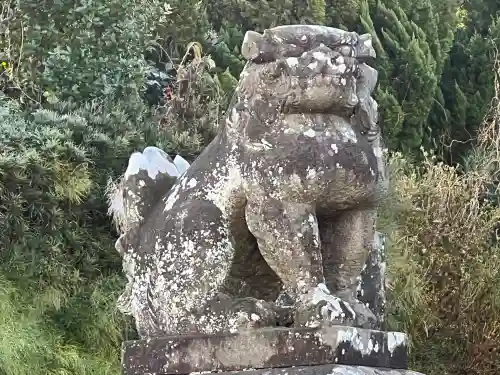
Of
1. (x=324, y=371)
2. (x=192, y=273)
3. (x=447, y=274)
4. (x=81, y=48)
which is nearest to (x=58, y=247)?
(x=81, y=48)

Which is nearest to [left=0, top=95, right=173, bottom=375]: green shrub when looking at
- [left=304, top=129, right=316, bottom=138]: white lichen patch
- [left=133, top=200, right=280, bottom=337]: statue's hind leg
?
[left=133, top=200, right=280, bottom=337]: statue's hind leg

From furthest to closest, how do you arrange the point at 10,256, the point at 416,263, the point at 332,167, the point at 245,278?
the point at 416,263 → the point at 10,256 → the point at 245,278 → the point at 332,167

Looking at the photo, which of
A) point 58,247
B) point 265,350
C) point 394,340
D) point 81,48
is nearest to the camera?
point 265,350

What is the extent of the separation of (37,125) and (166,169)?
425 centimetres

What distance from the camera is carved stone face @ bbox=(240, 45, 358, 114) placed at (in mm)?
3312

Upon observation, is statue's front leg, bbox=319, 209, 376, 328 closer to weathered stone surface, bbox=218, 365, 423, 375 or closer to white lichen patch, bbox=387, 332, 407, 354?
white lichen patch, bbox=387, 332, 407, 354

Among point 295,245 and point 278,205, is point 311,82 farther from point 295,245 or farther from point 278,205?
point 295,245

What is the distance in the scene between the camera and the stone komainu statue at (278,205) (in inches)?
129

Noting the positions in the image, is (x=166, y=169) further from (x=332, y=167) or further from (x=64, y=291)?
(x=64, y=291)

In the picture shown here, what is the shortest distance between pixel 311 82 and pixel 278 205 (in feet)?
1.41

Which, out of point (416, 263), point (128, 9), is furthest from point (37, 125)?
point (416, 263)

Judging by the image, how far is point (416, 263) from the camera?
9.02 meters

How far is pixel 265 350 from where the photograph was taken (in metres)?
3.22

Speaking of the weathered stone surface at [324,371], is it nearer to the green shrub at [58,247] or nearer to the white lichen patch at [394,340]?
the white lichen patch at [394,340]
